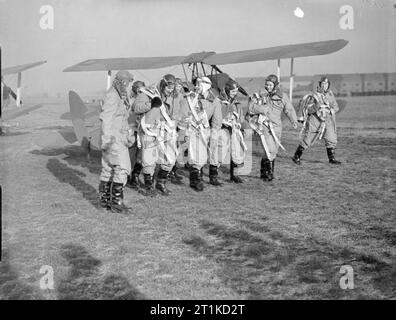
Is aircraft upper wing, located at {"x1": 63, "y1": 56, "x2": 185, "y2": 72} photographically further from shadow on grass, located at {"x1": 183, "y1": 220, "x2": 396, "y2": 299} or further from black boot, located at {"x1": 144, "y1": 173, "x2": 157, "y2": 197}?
shadow on grass, located at {"x1": 183, "y1": 220, "x2": 396, "y2": 299}

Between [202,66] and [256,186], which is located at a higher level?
[202,66]

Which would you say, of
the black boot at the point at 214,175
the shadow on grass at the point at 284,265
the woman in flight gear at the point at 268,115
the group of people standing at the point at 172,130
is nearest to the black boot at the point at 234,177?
the group of people standing at the point at 172,130

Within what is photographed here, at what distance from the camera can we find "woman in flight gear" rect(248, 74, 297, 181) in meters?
8.20

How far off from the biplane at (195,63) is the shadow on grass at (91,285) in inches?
202

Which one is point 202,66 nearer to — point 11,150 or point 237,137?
point 237,137

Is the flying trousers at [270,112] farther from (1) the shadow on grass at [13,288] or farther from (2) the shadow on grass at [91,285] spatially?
(1) the shadow on grass at [13,288]

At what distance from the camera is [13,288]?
3.77 m

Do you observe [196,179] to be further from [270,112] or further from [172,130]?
[270,112]

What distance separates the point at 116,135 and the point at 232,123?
283cm

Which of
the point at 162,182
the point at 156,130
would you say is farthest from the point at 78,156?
the point at 156,130

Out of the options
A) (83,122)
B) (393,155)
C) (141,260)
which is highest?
(83,122)

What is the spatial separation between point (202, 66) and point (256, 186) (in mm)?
4469

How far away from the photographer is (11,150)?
13.4 meters

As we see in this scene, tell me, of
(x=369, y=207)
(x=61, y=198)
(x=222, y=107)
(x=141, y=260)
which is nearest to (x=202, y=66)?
(x=222, y=107)
